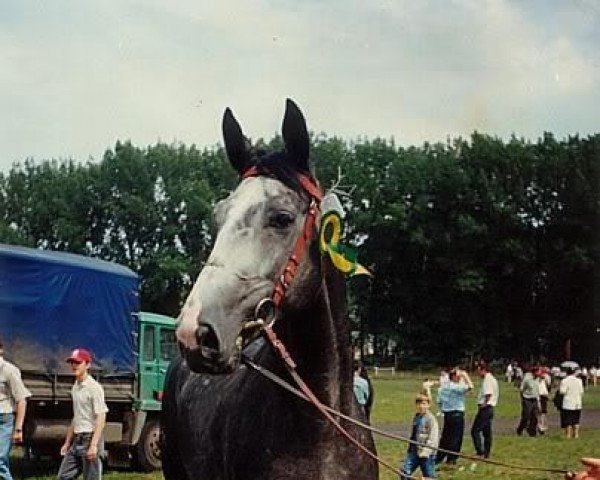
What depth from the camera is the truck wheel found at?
66.5ft

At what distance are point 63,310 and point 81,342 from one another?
798 mm

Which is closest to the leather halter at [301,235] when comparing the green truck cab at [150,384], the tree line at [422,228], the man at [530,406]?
the green truck cab at [150,384]

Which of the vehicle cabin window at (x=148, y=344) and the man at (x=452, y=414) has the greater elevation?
the vehicle cabin window at (x=148, y=344)

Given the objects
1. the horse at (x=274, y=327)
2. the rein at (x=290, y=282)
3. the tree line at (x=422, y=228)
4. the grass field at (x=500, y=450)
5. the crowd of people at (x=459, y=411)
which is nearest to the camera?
the horse at (x=274, y=327)

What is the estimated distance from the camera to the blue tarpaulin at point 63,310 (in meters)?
18.4

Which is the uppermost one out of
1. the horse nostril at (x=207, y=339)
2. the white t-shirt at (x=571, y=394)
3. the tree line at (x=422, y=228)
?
the tree line at (x=422, y=228)

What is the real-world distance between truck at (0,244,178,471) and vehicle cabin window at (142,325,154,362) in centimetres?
2

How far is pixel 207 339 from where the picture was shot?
4.27 metres

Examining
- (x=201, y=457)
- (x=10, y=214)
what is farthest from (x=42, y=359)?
(x=10, y=214)

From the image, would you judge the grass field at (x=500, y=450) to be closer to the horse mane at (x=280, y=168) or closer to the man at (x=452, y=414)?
the man at (x=452, y=414)

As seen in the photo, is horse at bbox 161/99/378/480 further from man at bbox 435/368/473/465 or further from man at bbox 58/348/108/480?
man at bbox 435/368/473/465

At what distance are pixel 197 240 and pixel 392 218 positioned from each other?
14.4 metres

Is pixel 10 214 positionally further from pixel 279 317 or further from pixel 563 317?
pixel 279 317

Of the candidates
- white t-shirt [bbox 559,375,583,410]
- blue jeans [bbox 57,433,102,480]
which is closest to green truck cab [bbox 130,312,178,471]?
blue jeans [bbox 57,433,102,480]
